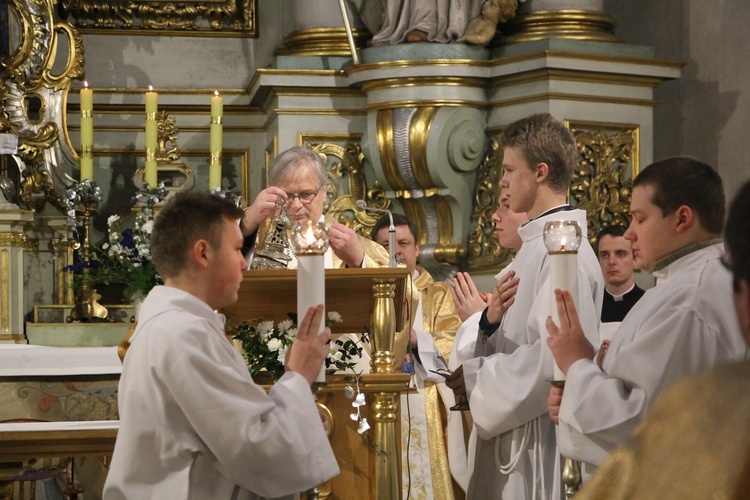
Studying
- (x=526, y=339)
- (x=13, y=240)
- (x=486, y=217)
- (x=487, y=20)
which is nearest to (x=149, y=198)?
(x=13, y=240)

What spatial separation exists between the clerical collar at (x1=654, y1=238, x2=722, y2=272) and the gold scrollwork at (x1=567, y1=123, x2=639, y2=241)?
11.0ft

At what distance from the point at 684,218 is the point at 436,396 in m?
2.84

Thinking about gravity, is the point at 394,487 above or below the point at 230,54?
below

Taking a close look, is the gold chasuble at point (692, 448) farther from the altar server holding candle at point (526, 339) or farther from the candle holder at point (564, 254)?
the altar server holding candle at point (526, 339)

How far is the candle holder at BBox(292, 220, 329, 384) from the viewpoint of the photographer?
3.17 m

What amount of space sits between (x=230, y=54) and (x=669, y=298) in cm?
497

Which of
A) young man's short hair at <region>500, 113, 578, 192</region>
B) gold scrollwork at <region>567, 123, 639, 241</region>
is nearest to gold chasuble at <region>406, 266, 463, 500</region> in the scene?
gold scrollwork at <region>567, 123, 639, 241</region>

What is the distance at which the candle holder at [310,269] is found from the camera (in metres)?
3.17

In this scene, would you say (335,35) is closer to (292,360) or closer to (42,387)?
(42,387)

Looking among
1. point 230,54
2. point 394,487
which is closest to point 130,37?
point 230,54

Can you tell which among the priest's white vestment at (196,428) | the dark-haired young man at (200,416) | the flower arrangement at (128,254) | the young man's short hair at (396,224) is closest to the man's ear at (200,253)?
the dark-haired young man at (200,416)

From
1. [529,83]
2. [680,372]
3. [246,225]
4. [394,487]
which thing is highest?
[529,83]

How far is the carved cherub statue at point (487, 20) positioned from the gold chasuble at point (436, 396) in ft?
4.45

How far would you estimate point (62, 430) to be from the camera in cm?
409
